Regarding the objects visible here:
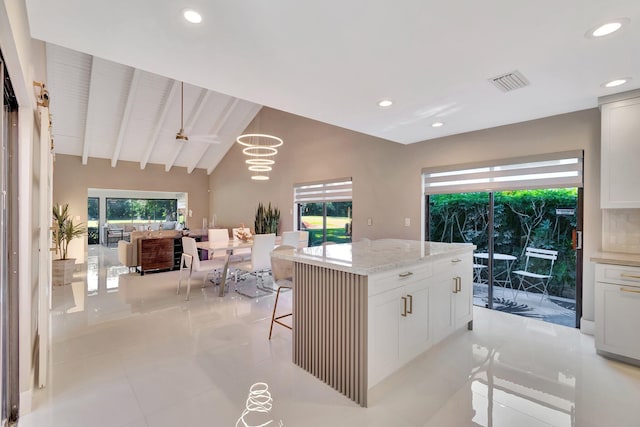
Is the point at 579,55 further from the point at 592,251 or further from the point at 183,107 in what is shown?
the point at 183,107

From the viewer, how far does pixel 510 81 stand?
255cm

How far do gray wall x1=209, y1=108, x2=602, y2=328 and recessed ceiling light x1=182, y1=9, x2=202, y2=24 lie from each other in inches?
142

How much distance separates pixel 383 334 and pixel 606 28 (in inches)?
95.4

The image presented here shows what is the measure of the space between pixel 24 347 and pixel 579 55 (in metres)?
4.29

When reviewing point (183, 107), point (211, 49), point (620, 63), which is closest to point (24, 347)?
point (211, 49)

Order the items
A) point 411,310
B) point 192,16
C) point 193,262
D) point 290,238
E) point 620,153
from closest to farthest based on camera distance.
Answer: point 192,16 → point 411,310 → point 620,153 → point 193,262 → point 290,238

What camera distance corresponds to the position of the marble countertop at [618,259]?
8.39 feet

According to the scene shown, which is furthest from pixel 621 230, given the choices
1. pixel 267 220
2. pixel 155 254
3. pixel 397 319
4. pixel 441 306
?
pixel 155 254

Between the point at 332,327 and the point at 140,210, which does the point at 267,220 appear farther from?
the point at 140,210

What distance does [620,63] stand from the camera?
2.26 m

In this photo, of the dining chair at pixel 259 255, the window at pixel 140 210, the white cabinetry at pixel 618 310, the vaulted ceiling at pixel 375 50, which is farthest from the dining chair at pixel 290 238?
the window at pixel 140 210

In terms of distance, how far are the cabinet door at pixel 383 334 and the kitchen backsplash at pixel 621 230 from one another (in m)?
2.54

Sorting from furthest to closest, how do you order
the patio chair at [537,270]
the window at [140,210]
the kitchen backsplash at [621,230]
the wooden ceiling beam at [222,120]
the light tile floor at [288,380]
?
the window at [140,210] → the wooden ceiling beam at [222,120] → the patio chair at [537,270] → the kitchen backsplash at [621,230] → the light tile floor at [288,380]

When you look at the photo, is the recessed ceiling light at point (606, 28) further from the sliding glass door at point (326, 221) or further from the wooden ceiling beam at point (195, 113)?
the wooden ceiling beam at point (195, 113)
